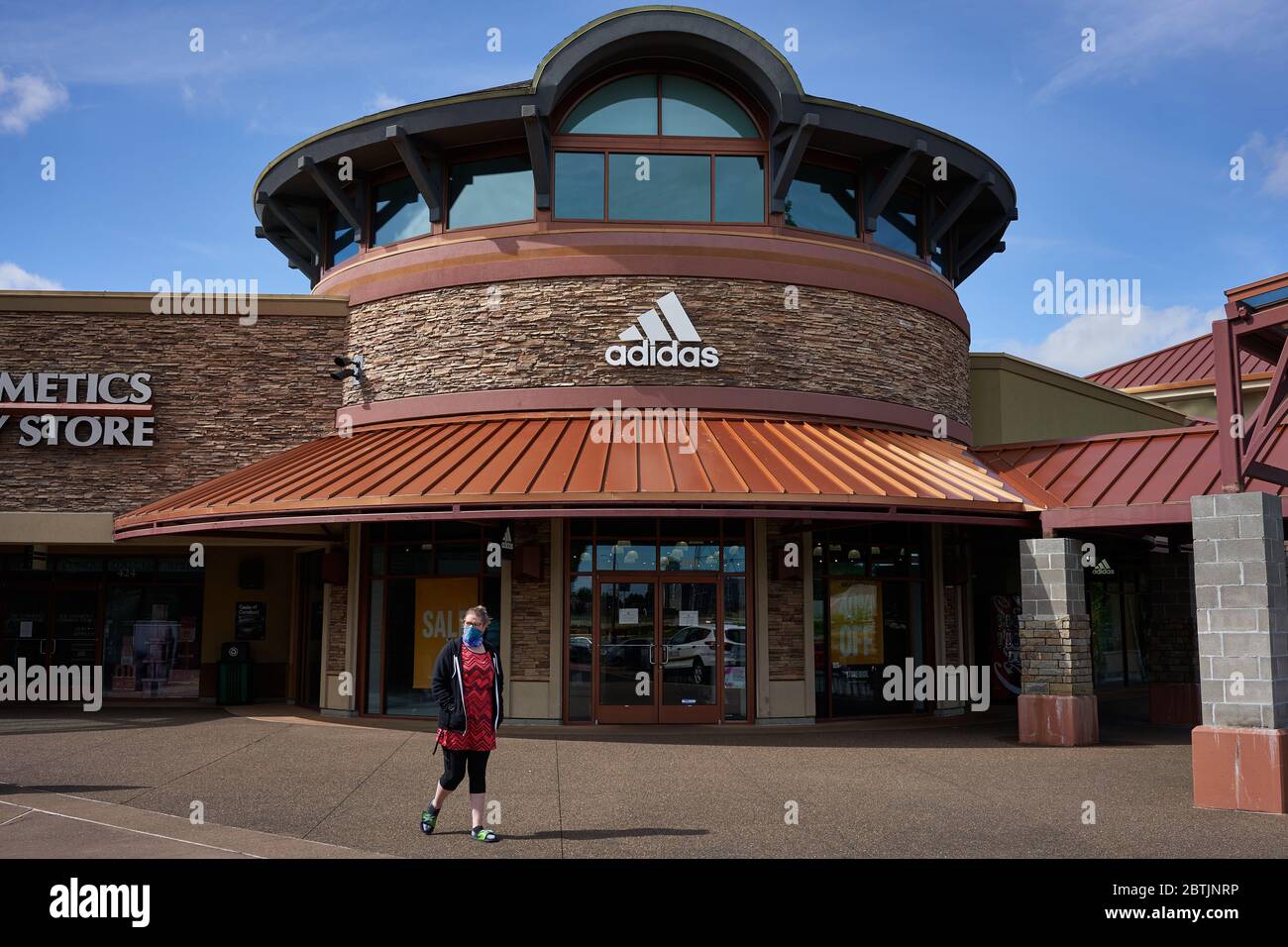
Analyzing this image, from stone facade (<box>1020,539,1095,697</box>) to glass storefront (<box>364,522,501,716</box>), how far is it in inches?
301

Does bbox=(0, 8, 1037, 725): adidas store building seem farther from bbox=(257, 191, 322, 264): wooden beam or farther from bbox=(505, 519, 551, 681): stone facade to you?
bbox=(257, 191, 322, 264): wooden beam

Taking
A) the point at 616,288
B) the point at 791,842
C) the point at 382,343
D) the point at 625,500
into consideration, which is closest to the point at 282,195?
the point at 382,343

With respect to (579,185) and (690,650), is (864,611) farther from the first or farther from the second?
(579,185)

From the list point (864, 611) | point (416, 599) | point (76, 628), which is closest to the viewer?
point (416, 599)

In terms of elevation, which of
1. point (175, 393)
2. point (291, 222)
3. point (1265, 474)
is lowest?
point (1265, 474)

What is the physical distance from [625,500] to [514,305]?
500cm

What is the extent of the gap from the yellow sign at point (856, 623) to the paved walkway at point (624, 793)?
4.32 feet

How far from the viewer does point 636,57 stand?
1797cm

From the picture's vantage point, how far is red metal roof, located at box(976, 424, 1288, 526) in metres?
14.0

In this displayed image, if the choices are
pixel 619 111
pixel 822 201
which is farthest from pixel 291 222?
pixel 822 201

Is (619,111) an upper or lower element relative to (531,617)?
upper

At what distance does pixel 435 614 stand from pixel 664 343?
556 centimetres

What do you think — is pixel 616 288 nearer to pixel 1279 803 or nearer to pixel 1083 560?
pixel 1083 560

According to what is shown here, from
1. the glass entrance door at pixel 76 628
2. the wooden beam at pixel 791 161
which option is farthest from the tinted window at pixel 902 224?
the glass entrance door at pixel 76 628
